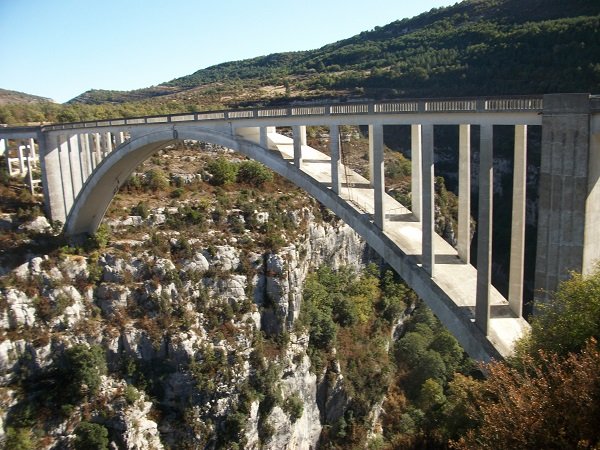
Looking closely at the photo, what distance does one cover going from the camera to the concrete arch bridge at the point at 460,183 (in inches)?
403

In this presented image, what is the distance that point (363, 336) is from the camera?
34.0m

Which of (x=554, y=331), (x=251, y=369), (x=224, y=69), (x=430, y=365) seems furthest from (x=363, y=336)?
(x=224, y=69)

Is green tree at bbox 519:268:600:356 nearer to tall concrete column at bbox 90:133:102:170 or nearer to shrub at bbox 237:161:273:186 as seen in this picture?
tall concrete column at bbox 90:133:102:170

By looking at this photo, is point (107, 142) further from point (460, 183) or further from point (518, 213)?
point (518, 213)

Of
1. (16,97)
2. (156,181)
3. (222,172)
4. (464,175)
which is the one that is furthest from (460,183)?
(16,97)

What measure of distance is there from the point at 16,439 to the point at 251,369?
10.7 meters

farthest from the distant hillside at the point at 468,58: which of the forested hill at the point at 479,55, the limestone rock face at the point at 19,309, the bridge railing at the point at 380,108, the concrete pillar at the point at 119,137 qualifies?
the limestone rock face at the point at 19,309

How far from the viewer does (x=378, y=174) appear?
14.8 m

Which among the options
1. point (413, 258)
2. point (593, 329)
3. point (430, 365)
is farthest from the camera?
point (430, 365)

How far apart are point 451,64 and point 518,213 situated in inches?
2043

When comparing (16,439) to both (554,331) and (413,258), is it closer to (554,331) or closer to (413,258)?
(413,258)

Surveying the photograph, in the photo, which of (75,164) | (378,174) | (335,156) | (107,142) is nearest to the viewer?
(378,174)

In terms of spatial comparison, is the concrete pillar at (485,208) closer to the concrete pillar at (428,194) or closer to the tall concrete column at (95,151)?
the concrete pillar at (428,194)

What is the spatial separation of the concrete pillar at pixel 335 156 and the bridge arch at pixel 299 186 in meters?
0.27
